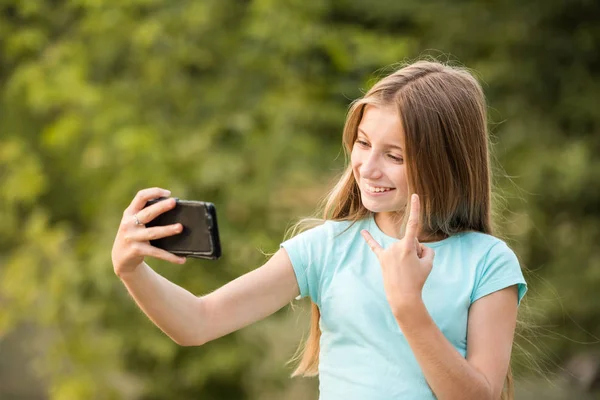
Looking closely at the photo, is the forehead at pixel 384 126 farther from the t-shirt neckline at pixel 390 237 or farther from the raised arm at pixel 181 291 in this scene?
the raised arm at pixel 181 291

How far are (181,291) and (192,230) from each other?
19cm

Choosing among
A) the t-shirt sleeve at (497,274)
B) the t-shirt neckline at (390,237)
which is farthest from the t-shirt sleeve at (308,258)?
the t-shirt sleeve at (497,274)

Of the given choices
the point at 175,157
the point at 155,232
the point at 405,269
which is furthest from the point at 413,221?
the point at 175,157

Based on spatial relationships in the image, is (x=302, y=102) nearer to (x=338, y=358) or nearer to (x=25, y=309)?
(x=25, y=309)

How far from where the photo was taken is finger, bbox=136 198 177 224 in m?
1.61

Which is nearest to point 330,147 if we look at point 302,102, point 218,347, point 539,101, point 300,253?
point 302,102

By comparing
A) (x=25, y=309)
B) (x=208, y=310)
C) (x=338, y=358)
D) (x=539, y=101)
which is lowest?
(x=25, y=309)

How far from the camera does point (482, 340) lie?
1.72 meters

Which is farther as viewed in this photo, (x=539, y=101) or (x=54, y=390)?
(x=539, y=101)

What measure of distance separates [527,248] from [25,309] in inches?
127

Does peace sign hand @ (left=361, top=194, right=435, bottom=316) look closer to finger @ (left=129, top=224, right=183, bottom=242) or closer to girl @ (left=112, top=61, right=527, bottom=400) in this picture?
girl @ (left=112, top=61, right=527, bottom=400)

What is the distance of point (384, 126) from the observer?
1.80m

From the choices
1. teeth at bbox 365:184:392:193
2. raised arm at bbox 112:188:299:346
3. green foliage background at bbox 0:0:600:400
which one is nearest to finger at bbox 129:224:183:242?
raised arm at bbox 112:188:299:346

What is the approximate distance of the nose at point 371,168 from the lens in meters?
1.79
